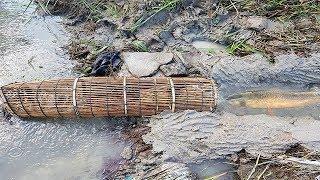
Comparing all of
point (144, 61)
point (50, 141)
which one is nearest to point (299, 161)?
point (144, 61)

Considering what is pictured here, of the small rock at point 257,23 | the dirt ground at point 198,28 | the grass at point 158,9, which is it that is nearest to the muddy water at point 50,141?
the dirt ground at point 198,28

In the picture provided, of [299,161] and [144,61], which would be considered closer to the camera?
[299,161]

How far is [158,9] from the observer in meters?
6.82

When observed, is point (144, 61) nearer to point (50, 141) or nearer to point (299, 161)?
point (50, 141)

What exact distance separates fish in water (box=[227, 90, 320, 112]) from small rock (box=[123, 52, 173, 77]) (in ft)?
3.63

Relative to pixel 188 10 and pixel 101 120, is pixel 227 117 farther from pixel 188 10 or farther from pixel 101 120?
pixel 188 10

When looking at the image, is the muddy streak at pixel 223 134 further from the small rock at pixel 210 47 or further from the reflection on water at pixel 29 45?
the reflection on water at pixel 29 45

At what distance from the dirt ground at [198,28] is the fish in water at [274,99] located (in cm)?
49

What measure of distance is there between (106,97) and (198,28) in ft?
6.81

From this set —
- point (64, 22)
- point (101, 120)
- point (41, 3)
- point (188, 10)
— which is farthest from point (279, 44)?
point (41, 3)

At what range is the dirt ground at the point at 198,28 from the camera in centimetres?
640

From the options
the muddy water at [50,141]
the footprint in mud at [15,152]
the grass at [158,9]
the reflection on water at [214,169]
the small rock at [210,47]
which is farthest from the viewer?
the grass at [158,9]

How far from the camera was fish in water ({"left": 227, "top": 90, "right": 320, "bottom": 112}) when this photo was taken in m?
5.80

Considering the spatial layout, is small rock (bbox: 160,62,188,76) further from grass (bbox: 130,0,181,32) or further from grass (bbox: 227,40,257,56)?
grass (bbox: 130,0,181,32)
